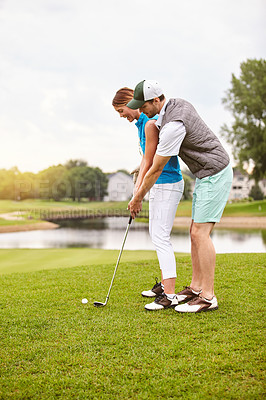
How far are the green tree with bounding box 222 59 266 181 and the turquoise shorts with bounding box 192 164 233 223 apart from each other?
1127 inches

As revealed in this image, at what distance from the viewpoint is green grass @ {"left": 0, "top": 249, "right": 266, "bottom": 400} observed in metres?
1.95

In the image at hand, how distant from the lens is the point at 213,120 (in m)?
32.6

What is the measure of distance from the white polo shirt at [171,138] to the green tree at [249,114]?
28.9 metres

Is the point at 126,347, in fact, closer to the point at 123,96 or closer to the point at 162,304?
the point at 162,304

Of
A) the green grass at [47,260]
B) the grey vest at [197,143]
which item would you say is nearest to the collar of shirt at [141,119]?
the grey vest at [197,143]

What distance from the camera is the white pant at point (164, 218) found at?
3.29 metres

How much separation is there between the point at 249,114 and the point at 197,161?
3118cm

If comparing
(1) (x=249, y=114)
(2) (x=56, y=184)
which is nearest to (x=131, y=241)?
(1) (x=249, y=114)

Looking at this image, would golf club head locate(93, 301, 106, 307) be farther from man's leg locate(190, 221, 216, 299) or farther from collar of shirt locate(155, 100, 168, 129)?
collar of shirt locate(155, 100, 168, 129)

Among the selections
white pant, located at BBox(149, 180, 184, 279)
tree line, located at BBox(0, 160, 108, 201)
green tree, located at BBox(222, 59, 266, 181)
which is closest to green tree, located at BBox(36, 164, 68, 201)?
tree line, located at BBox(0, 160, 108, 201)

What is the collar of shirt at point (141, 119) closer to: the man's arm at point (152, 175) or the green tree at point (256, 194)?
the man's arm at point (152, 175)

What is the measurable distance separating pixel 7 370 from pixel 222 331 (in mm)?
1487

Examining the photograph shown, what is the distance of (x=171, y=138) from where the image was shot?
296 cm

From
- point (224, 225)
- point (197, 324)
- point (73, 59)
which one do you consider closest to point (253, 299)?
point (197, 324)
